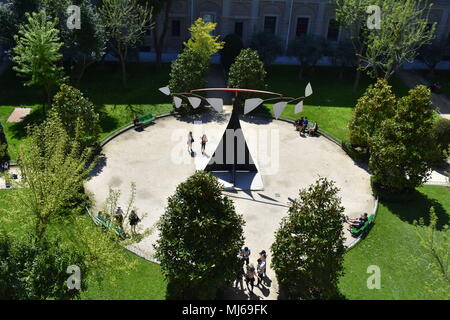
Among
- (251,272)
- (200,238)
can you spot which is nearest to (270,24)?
(251,272)

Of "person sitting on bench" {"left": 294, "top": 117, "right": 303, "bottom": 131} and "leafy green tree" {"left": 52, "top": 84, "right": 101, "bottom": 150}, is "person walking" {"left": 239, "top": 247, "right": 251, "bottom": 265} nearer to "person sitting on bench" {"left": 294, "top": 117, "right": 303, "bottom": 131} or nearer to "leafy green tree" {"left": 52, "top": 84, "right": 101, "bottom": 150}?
"leafy green tree" {"left": 52, "top": 84, "right": 101, "bottom": 150}

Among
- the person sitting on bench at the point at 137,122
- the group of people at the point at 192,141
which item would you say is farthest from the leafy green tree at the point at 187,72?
the group of people at the point at 192,141

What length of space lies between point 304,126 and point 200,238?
66.2ft

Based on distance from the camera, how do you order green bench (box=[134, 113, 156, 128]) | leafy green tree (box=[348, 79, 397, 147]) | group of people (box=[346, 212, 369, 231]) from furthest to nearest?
1. green bench (box=[134, 113, 156, 128])
2. leafy green tree (box=[348, 79, 397, 147])
3. group of people (box=[346, 212, 369, 231])

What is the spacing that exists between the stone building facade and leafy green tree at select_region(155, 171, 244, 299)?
34.4 m

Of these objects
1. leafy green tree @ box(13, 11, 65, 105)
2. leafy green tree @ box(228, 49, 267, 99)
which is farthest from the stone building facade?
leafy green tree @ box(13, 11, 65, 105)

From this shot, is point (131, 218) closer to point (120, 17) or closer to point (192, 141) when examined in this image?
point (192, 141)

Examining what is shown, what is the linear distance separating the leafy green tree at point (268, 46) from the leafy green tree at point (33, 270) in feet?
113

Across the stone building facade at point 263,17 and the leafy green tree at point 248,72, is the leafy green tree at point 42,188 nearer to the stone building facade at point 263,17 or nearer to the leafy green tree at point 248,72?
the leafy green tree at point 248,72

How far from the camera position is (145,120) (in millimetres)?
37750

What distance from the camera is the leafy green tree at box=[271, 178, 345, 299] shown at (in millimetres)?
20297

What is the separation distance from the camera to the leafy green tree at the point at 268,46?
47188 millimetres
